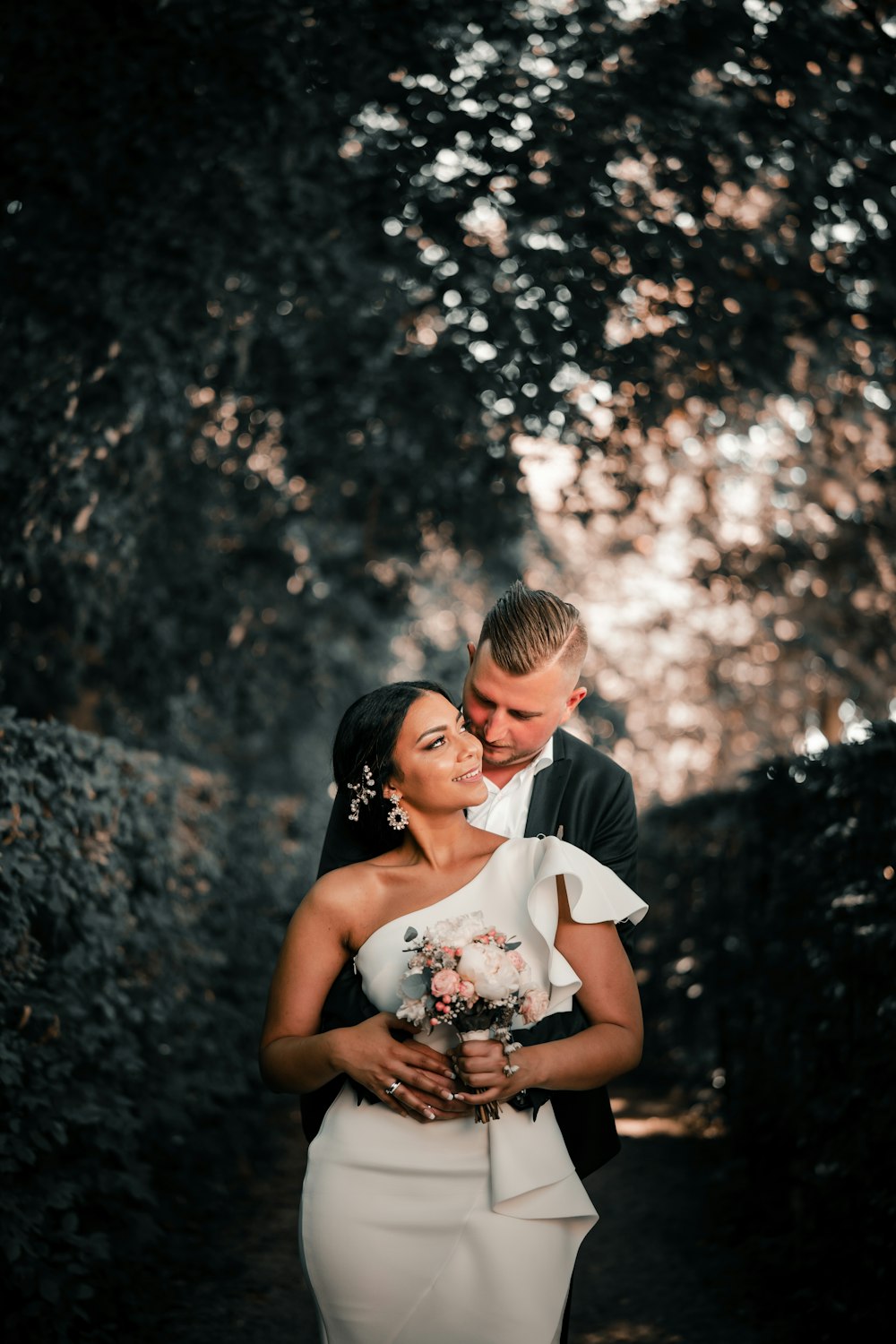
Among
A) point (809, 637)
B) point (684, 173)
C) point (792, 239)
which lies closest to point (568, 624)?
point (684, 173)

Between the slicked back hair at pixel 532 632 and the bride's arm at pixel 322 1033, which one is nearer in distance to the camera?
the bride's arm at pixel 322 1033

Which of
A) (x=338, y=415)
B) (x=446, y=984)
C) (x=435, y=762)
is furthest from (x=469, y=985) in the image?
(x=338, y=415)

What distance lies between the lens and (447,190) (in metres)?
8.62

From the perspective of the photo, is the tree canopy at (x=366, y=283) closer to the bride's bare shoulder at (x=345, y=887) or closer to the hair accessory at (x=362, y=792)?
the hair accessory at (x=362, y=792)

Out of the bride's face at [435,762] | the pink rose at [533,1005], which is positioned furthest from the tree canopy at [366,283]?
the pink rose at [533,1005]

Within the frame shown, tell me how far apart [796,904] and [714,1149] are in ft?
8.30

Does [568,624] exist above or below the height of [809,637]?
above

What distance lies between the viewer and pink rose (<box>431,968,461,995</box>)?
9.24ft

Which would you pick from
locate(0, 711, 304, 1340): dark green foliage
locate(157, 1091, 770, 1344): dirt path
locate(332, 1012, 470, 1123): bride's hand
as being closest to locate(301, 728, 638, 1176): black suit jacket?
locate(332, 1012, 470, 1123): bride's hand

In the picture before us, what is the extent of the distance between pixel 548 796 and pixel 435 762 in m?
0.63

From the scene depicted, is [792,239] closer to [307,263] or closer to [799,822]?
[307,263]

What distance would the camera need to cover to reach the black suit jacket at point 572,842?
11.1ft

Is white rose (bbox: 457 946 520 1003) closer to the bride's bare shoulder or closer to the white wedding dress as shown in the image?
the white wedding dress

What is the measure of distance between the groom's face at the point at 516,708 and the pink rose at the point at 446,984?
3.96 ft
